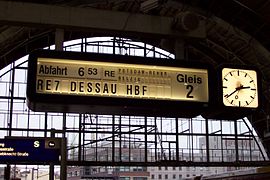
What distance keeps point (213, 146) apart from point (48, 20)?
21005 millimetres

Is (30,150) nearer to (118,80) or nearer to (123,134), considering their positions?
(118,80)

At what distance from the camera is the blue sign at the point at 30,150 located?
6.93 metres

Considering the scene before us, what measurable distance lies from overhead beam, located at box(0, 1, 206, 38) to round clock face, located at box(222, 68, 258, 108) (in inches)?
18.6

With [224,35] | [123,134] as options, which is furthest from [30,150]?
[123,134]

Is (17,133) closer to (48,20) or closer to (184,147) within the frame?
(184,147)

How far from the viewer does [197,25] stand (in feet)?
11.6

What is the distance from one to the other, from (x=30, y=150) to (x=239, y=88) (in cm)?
489

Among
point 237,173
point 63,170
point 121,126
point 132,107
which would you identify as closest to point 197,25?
point 132,107

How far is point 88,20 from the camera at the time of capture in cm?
340

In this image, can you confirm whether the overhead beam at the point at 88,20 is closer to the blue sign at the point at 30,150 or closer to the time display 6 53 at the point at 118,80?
the time display 6 53 at the point at 118,80

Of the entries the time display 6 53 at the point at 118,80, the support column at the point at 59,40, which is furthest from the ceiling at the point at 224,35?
the time display 6 53 at the point at 118,80

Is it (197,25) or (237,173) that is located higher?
(197,25)

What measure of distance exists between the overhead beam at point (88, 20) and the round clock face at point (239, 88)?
0.47 meters

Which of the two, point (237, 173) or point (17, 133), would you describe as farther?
point (17, 133)
